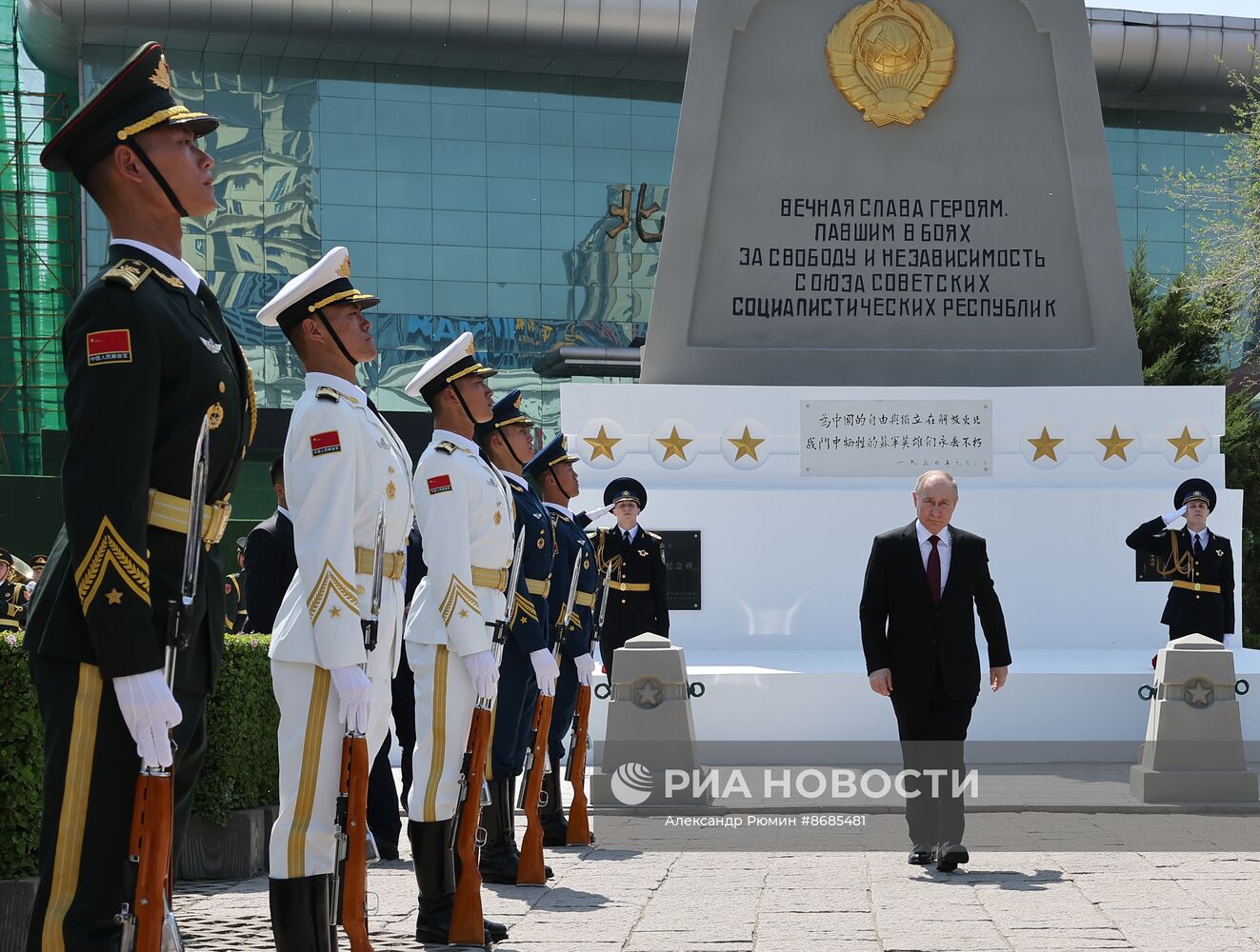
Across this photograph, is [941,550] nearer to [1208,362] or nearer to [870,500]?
[870,500]

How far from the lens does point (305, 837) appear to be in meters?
4.07

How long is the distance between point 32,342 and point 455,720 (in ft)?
105

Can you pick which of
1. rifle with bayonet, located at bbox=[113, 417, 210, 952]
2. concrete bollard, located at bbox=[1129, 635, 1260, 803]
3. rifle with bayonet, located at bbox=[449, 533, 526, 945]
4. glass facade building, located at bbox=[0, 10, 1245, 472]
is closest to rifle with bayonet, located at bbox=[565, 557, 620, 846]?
rifle with bayonet, located at bbox=[449, 533, 526, 945]

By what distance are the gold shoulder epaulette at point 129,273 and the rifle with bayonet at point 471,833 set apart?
2.35m

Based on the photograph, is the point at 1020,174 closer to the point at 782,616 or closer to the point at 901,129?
the point at 901,129

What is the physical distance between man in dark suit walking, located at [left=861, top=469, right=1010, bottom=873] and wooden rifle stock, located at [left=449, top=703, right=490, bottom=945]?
2.30 metres

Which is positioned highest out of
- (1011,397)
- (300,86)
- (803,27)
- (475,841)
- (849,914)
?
(300,86)

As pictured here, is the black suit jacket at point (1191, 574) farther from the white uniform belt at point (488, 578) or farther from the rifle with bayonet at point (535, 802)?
the white uniform belt at point (488, 578)

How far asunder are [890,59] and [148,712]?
37.3 ft

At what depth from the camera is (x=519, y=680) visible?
21.0 feet

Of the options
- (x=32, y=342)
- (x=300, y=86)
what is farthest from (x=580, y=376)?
(x=32, y=342)

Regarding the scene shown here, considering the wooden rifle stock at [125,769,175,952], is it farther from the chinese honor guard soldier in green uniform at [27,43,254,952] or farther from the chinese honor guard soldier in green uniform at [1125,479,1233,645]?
the chinese honor guard soldier in green uniform at [1125,479,1233,645]

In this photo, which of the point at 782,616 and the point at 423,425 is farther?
the point at 423,425

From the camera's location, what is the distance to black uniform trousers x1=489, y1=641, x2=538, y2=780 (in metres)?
6.31
